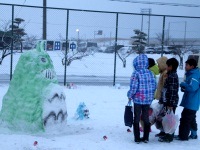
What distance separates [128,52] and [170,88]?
47.3 feet

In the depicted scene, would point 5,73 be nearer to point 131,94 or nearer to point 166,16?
point 166,16

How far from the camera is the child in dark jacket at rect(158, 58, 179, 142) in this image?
580cm

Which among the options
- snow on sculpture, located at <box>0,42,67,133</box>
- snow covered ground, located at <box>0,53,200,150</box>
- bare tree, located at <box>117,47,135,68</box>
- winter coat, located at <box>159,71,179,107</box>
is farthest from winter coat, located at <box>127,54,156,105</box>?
bare tree, located at <box>117,47,135,68</box>

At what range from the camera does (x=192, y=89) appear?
586cm

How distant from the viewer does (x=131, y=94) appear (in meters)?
5.65

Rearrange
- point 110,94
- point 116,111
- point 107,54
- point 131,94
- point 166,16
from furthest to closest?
point 107,54 < point 166,16 < point 110,94 < point 116,111 < point 131,94

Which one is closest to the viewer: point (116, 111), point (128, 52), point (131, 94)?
point (131, 94)

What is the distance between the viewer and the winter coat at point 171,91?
579 centimetres

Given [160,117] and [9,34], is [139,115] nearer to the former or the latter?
[160,117]

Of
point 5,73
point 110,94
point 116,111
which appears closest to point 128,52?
point 5,73

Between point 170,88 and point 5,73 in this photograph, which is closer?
point 170,88

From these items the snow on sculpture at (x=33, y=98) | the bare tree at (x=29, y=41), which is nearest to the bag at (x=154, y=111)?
the snow on sculpture at (x=33, y=98)

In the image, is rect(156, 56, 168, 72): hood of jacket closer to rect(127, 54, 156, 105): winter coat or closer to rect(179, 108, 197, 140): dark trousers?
rect(127, 54, 156, 105): winter coat

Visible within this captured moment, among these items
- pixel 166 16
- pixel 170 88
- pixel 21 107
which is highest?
pixel 166 16
